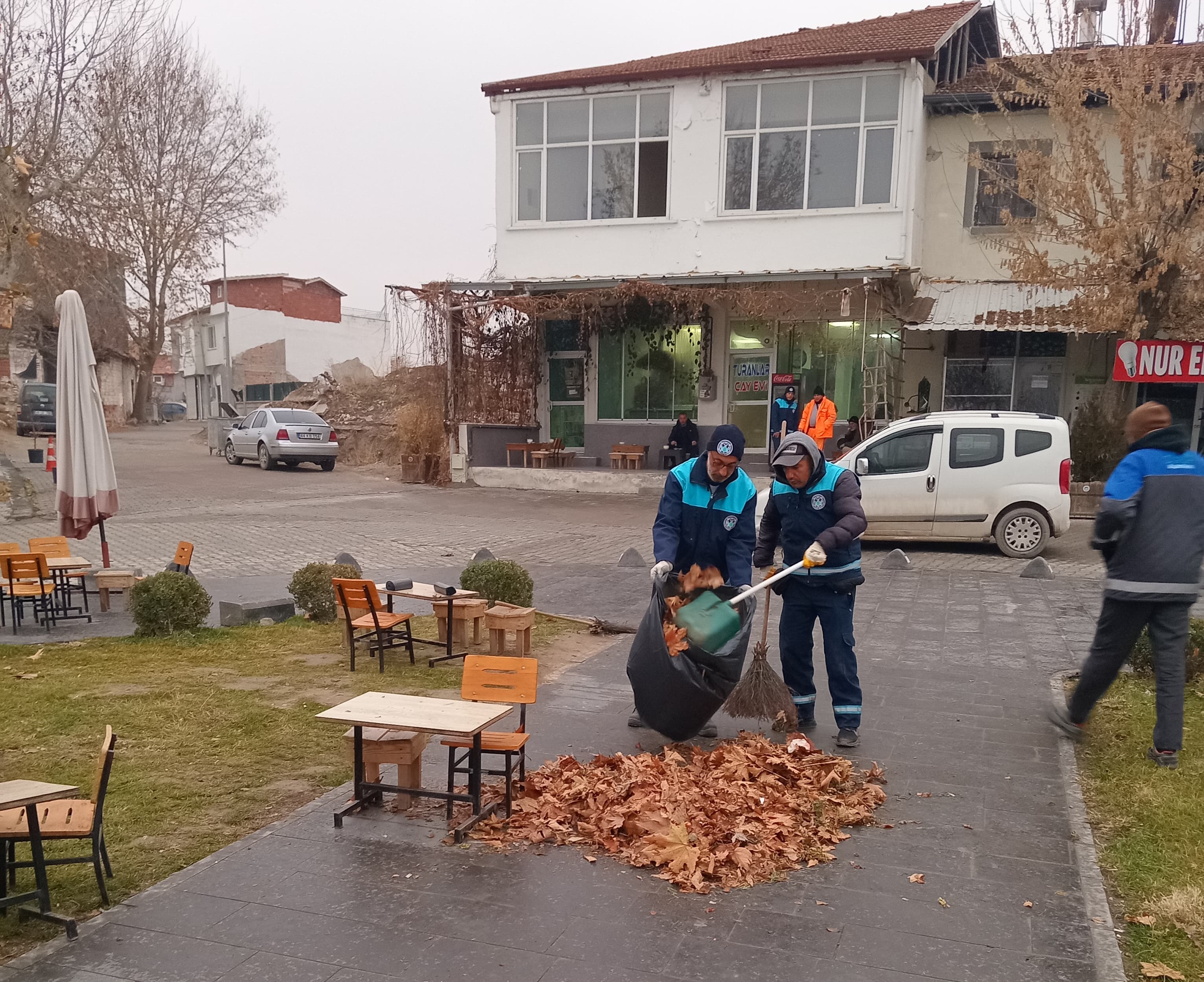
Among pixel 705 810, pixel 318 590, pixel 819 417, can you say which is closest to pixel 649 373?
pixel 819 417

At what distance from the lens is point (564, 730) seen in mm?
5844

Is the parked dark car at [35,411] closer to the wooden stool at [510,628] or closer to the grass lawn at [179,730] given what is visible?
the grass lawn at [179,730]

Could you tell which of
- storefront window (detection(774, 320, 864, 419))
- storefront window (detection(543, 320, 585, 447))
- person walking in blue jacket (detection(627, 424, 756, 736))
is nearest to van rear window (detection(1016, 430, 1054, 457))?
storefront window (detection(774, 320, 864, 419))

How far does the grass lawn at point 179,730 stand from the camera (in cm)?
425

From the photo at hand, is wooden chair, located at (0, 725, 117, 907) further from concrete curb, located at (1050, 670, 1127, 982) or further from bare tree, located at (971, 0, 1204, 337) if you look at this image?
bare tree, located at (971, 0, 1204, 337)

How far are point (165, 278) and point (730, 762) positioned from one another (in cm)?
3852

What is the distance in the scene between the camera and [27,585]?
859cm

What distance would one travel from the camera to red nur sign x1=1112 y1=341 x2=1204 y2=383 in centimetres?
1562

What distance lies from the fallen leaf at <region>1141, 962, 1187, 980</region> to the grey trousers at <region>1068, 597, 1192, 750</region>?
2.08 m

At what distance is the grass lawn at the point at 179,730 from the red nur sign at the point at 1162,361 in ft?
40.4

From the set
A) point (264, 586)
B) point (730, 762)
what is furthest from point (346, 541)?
point (730, 762)

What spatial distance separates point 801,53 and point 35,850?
19469 millimetres

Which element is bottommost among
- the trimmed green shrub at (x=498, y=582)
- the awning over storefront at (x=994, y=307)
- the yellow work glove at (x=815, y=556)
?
the trimmed green shrub at (x=498, y=582)

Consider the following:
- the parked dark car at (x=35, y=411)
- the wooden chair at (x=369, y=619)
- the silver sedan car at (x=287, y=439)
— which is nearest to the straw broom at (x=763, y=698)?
the wooden chair at (x=369, y=619)
